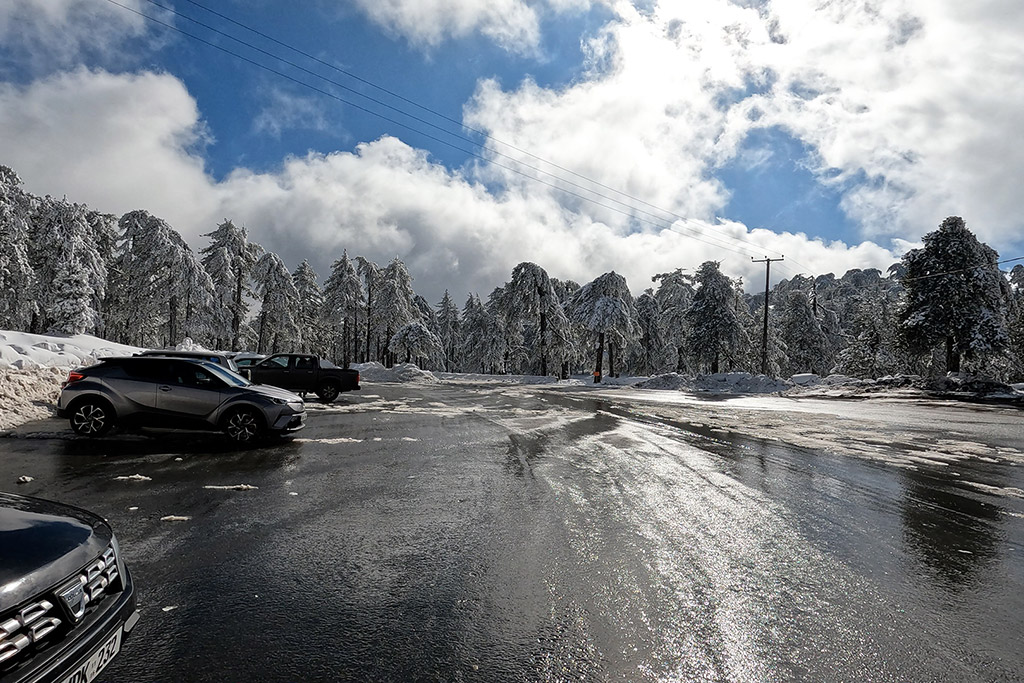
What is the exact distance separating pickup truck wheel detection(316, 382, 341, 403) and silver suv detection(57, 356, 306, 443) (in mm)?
10704

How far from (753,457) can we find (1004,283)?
38.1 m

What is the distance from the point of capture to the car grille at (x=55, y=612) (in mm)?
1953

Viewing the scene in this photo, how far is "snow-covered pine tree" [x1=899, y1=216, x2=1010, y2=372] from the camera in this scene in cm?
3039

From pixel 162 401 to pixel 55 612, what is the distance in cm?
861

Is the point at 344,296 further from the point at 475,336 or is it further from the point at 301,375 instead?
the point at 301,375

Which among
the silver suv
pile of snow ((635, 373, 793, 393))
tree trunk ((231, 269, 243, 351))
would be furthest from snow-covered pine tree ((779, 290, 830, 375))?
the silver suv

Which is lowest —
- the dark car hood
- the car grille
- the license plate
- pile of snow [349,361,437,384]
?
pile of snow [349,361,437,384]

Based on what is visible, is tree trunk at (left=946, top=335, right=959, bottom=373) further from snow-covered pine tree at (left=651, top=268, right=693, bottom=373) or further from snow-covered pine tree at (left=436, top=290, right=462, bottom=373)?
snow-covered pine tree at (left=436, top=290, right=462, bottom=373)

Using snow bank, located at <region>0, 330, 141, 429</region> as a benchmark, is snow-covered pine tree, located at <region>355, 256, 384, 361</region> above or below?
above

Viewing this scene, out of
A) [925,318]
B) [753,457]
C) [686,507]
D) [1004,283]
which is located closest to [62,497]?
[686,507]

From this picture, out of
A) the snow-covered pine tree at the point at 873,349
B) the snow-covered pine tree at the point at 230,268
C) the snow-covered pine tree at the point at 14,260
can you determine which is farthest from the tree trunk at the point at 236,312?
the snow-covered pine tree at the point at 873,349

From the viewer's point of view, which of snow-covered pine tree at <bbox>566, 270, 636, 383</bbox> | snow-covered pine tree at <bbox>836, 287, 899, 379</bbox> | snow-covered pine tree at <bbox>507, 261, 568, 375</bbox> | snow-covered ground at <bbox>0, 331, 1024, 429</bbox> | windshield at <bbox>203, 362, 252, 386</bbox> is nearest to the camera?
→ windshield at <bbox>203, 362, 252, 386</bbox>

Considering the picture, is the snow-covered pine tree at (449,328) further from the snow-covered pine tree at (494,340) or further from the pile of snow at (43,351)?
the pile of snow at (43,351)

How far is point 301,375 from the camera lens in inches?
800
